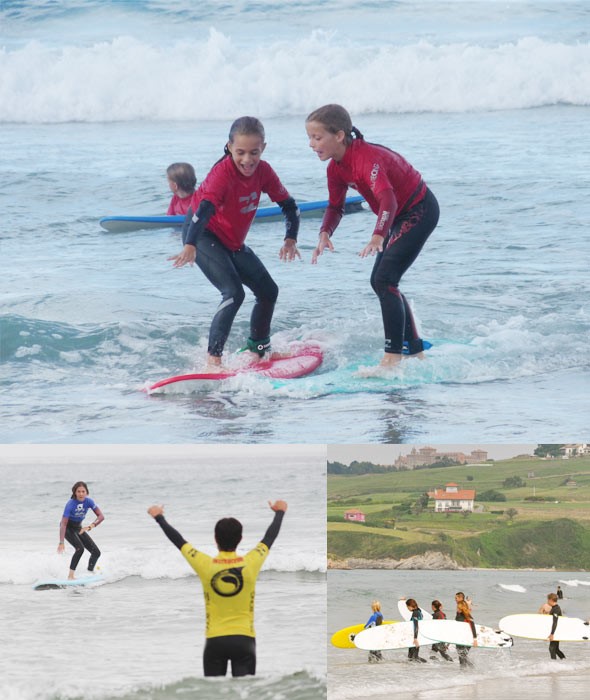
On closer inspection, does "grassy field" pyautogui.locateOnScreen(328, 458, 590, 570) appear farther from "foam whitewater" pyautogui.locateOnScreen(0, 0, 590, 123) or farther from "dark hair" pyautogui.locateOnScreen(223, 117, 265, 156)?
"foam whitewater" pyautogui.locateOnScreen(0, 0, 590, 123)

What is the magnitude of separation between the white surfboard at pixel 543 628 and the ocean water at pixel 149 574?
0.82 meters

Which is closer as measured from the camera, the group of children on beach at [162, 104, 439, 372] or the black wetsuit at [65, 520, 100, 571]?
the black wetsuit at [65, 520, 100, 571]

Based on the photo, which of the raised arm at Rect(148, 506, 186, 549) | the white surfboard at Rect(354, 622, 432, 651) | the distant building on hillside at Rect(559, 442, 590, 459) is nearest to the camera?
the raised arm at Rect(148, 506, 186, 549)

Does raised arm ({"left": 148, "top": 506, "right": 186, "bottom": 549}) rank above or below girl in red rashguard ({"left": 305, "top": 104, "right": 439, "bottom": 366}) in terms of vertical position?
below

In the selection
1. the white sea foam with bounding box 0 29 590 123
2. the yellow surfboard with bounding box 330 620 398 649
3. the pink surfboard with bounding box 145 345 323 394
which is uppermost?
the white sea foam with bounding box 0 29 590 123

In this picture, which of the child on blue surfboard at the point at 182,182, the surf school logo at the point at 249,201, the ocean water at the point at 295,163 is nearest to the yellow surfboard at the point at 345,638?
the ocean water at the point at 295,163

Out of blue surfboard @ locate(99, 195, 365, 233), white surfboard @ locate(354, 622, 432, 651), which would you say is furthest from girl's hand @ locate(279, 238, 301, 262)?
white surfboard @ locate(354, 622, 432, 651)

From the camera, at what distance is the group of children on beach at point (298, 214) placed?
579 cm

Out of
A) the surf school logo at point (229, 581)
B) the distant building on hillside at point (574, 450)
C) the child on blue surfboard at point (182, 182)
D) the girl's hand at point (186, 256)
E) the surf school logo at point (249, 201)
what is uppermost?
the child on blue surfboard at point (182, 182)


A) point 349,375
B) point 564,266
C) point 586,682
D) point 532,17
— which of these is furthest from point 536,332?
point 586,682

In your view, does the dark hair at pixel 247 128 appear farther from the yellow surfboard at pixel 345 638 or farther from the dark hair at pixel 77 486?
the yellow surfboard at pixel 345 638

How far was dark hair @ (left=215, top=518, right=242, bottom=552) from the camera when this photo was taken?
4.07 metres

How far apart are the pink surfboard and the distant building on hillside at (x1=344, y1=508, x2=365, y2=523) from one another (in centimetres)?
153

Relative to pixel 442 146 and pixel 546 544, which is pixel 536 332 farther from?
pixel 546 544
